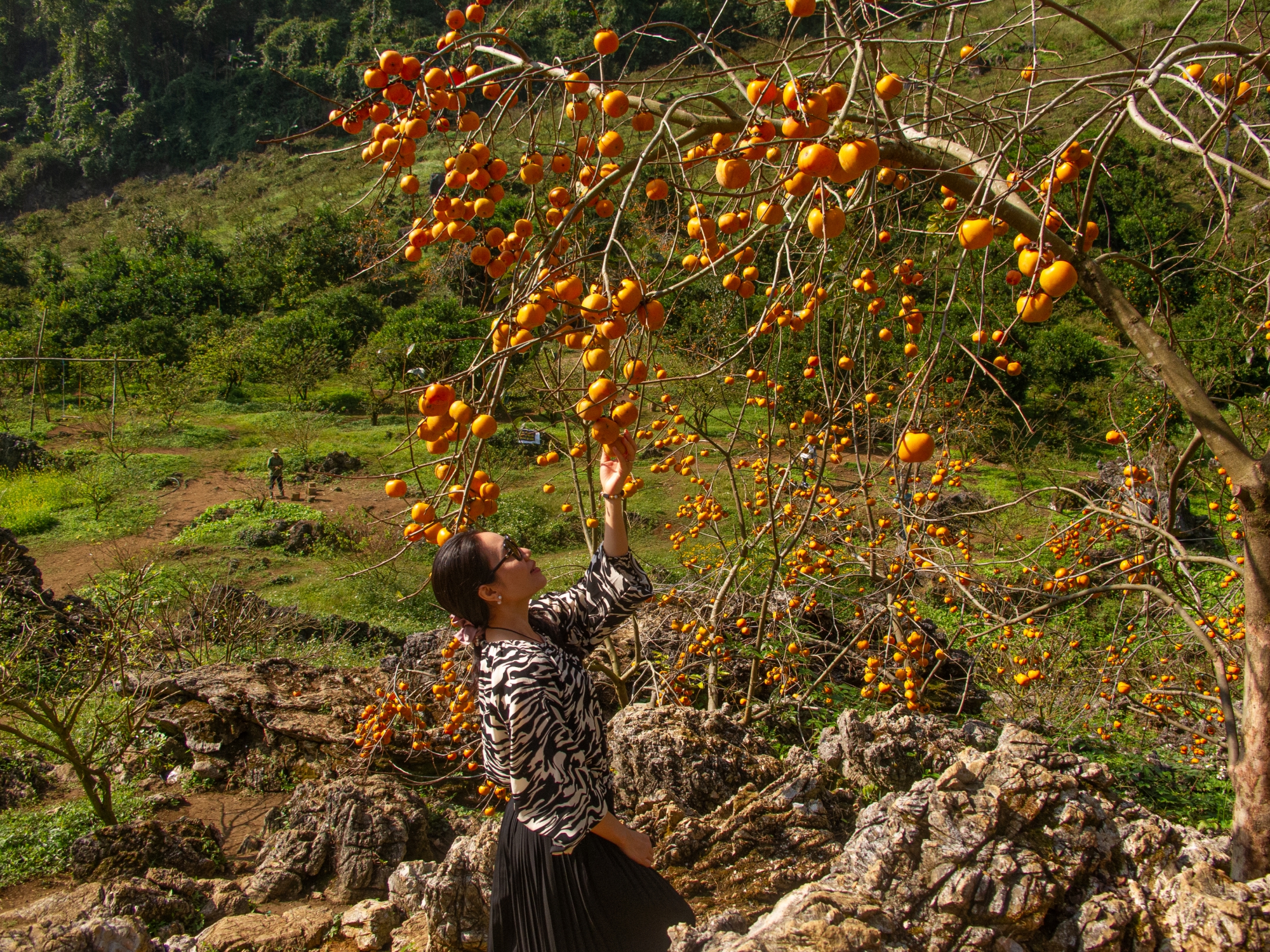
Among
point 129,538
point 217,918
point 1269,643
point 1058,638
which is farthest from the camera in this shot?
point 129,538

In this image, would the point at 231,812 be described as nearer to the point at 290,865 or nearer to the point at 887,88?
the point at 290,865

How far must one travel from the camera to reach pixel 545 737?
1288 millimetres

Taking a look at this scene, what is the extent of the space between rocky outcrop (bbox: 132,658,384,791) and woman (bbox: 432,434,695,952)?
2.50m

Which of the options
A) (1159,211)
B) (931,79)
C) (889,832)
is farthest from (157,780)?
(1159,211)

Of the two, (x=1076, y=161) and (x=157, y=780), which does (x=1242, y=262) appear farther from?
(x=157, y=780)

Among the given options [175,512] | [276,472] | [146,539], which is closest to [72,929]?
[146,539]

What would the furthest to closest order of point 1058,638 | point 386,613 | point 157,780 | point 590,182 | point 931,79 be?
point 386,613
point 1058,638
point 157,780
point 931,79
point 590,182

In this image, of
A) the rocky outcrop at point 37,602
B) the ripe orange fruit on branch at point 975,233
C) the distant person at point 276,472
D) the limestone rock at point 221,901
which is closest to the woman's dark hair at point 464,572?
the ripe orange fruit on branch at point 975,233

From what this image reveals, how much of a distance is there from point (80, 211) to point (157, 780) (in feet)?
132

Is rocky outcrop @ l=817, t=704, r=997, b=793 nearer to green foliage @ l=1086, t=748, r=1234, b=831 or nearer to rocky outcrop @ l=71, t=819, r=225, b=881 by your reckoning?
green foliage @ l=1086, t=748, r=1234, b=831

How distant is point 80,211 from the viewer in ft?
113

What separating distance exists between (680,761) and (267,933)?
1325 mm

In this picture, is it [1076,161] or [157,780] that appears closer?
[1076,161]

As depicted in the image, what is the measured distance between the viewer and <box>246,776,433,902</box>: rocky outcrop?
271 cm
